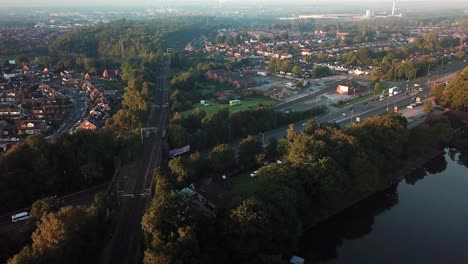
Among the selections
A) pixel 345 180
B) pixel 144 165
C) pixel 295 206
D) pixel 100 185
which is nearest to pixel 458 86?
pixel 345 180

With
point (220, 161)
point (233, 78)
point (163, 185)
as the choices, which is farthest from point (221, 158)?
point (233, 78)

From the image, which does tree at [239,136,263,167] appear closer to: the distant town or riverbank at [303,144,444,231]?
the distant town

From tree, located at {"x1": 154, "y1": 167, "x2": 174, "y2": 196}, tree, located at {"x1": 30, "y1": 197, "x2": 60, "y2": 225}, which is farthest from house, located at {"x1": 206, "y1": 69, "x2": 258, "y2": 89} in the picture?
tree, located at {"x1": 30, "y1": 197, "x2": 60, "y2": 225}

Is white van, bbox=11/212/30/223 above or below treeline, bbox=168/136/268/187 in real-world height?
below

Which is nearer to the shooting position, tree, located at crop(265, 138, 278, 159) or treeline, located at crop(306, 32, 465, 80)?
tree, located at crop(265, 138, 278, 159)

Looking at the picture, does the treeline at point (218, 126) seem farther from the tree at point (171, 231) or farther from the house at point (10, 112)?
the house at point (10, 112)

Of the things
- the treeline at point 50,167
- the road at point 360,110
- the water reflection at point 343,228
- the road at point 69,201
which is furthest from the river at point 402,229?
the treeline at point 50,167

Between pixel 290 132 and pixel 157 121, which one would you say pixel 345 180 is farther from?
pixel 157 121
